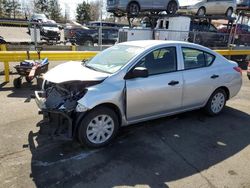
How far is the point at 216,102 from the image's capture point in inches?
227

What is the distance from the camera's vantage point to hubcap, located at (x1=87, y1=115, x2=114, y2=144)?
159 inches

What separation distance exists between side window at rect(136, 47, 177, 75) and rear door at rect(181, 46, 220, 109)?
28cm

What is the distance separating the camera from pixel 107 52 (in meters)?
5.16

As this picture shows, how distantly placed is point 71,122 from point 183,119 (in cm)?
269

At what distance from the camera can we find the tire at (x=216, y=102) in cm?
565

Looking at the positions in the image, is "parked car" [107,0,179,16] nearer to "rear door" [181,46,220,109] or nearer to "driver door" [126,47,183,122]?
"rear door" [181,46,220,109]

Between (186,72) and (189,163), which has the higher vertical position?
(186,72)

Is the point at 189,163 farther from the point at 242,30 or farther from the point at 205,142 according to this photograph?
the point at 242,30

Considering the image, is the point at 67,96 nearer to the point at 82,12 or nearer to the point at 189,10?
the point at 189,10

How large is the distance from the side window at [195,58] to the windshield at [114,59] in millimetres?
1011

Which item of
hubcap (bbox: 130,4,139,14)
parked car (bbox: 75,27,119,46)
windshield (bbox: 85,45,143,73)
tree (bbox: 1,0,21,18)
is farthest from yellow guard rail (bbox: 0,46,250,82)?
tree (bbox: 1,0,21,18)

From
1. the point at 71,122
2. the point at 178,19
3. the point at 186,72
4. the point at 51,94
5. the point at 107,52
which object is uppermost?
the point at 178,19

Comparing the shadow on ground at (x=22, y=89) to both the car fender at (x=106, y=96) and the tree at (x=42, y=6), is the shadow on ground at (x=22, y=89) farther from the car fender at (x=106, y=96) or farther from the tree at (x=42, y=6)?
the tree at (x=42, y=6)

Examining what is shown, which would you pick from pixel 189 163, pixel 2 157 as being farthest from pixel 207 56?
pixel 2 157
